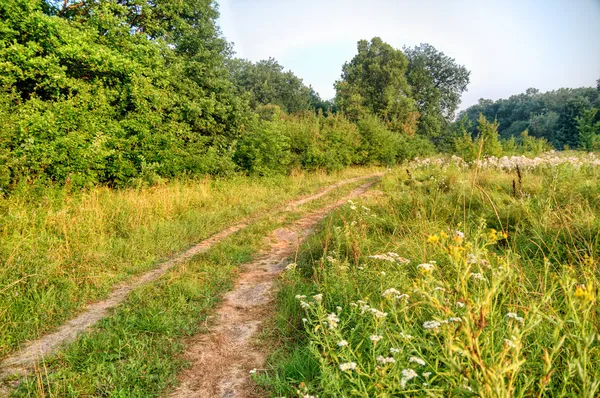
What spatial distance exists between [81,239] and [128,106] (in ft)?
18.2

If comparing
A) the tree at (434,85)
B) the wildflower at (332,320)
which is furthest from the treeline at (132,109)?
the tree at (434,85)

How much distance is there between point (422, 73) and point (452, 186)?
34.1m

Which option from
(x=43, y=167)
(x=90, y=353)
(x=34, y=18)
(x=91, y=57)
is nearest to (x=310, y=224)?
(x=90, y=353)

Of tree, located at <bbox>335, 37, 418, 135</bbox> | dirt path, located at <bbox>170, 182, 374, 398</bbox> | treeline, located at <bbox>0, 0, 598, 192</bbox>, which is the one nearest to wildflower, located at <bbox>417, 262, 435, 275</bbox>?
dirt path, located at <bbox>170, 182, 374, 398</bbox>

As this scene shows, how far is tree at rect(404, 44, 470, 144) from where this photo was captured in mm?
36891

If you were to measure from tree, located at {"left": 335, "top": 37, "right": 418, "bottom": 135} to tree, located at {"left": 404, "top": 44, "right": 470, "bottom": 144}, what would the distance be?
14.6 ft

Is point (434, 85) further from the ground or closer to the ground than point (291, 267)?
further from the ground

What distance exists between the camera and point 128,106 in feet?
31.6

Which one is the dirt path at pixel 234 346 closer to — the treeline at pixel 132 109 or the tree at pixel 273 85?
the treeline at pixel 132 109

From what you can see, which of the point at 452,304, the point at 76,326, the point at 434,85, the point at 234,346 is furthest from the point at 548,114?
the point at 76,326

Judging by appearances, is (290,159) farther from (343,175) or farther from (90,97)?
(90,97)

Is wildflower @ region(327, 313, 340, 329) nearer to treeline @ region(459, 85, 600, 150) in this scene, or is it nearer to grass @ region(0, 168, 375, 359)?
grass @ region(0, 168, 375, 359)

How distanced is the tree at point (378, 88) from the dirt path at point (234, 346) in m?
28.0

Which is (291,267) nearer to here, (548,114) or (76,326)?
(76,326)
